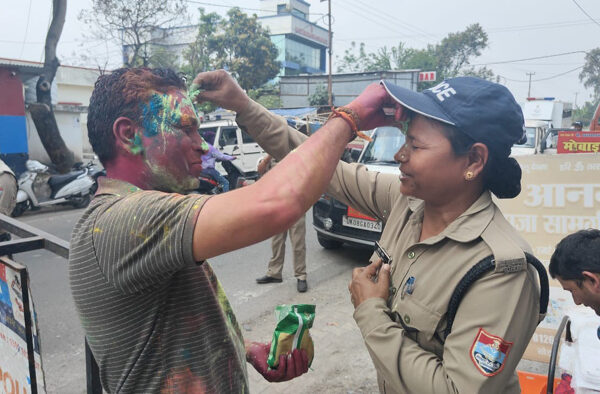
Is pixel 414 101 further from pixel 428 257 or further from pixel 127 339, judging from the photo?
pixel 127 339

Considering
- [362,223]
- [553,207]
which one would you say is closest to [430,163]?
[553,207]

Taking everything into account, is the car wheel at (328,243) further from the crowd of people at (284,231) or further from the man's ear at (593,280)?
the crowd of people at (284,231)

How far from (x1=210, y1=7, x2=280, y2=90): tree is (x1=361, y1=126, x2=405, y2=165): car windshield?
20.9 m

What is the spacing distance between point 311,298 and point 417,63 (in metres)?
43.8

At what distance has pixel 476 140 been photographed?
1460 mm

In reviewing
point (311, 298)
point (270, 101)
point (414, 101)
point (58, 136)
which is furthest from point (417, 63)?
point (414, 101)

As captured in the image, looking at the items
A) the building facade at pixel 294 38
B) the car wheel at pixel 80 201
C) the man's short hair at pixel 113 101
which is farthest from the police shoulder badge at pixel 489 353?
the building facade at pixel 294 38

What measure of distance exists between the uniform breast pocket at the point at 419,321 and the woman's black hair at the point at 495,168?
1.63ft

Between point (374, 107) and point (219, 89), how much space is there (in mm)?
674

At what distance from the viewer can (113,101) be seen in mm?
1310

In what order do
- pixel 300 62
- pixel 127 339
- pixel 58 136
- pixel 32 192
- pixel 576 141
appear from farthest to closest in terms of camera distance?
pixel 300 62
pixel 58 136
pixel 32 192
pixel 576 141
pixel 127 339

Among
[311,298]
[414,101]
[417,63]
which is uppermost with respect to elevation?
[417,63]

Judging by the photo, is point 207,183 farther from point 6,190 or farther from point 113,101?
point 113,101

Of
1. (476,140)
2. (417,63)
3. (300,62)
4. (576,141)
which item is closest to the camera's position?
(476,140)
